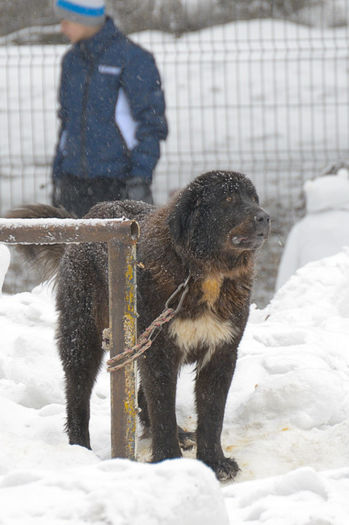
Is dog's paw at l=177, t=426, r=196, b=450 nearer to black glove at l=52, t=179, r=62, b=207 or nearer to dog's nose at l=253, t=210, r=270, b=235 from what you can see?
dog's nose at l=253, t=210, r=270, b=235

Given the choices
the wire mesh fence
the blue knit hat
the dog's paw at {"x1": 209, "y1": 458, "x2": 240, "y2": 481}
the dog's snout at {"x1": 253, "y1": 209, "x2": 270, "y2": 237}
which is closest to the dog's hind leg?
the dog's paw at {"x1": 209, "y1": 458, "x2": 240, "y2": 481}

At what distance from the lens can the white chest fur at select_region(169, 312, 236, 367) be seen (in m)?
4.10

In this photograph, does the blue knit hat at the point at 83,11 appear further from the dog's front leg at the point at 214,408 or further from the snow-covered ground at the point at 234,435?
the dog's front leg at the point at 214,408

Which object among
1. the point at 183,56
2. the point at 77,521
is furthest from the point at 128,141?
the point at 183,56

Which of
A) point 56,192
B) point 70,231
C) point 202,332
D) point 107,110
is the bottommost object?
point 202,332

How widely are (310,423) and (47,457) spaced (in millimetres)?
1927

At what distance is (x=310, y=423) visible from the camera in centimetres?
467

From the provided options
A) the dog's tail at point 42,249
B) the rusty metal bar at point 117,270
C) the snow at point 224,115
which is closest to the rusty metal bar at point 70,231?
the rusty metal bar at point 117,270

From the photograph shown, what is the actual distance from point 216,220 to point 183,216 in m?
0.17

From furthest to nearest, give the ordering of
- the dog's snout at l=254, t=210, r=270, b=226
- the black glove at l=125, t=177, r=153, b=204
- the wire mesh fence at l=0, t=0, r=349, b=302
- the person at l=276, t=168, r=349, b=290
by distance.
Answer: the wire mesh fence at l=0, t=0, r=349, b=302, the person at l=276, t=168, r=349, b=290, the black glove at l=125, t=177, r=153, b=204, the dog's snout at l=254, t=210, r=270, b=226

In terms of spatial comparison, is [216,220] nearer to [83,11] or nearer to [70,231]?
[70,231]

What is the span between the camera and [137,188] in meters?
6.26

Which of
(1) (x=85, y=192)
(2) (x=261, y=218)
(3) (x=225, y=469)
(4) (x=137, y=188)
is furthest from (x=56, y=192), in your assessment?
(3) (x=225, y=469)

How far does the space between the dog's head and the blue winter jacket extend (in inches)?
82.2
